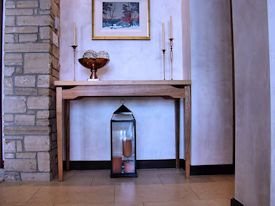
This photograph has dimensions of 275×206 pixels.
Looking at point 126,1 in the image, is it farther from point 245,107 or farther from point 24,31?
point 245,107

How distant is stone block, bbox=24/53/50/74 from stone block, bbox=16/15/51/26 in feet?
0.86

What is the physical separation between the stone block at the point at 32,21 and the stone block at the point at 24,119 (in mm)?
774

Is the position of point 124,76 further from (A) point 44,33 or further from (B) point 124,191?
(B) point 124,191

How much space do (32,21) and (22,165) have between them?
120 centimetres

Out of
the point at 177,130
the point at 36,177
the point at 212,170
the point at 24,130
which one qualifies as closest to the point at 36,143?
the point at 24,130

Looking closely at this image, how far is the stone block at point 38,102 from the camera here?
2.43 meters

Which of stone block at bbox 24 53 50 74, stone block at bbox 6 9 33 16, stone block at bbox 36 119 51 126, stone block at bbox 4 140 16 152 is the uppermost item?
stone block at bbox 6 9 33 16

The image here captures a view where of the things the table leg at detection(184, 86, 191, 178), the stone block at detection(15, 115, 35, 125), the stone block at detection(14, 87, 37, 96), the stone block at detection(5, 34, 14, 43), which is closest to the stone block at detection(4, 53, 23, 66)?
the stone block at detection(5, 34, 14, 43)

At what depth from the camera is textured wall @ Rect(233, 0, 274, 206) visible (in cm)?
126

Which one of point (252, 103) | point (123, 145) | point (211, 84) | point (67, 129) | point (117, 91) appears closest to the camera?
point (252, 103)

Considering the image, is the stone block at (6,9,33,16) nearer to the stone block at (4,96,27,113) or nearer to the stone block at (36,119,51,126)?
the stone block at (4,96,27,113)

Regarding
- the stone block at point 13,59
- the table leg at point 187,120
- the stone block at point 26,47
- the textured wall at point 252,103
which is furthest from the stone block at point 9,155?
the textured wall at point 252,103

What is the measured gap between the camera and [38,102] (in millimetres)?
2432

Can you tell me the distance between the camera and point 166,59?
115 inches
